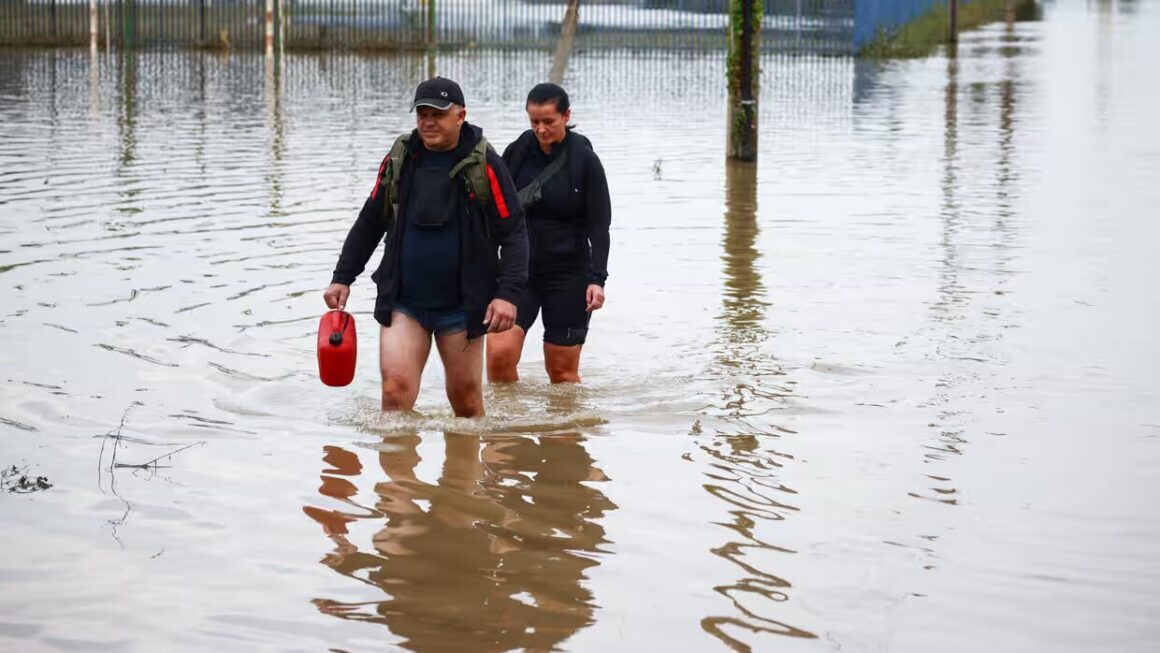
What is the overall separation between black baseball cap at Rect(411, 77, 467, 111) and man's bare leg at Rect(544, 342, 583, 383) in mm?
2122

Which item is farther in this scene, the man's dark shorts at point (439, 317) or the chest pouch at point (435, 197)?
the man's dark shorts at point (439, 317)

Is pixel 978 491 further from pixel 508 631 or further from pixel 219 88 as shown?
pixel 219 88

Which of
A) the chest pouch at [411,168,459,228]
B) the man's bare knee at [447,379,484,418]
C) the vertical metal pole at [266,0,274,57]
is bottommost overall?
the man's bare knee at [447,379,484,418]

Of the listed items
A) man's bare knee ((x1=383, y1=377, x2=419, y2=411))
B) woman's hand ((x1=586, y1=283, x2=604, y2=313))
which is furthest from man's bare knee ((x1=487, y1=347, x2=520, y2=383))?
man's bare knee ((x1=383, y1=377, x2=419, y2=411))

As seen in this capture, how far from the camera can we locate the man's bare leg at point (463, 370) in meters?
7.56

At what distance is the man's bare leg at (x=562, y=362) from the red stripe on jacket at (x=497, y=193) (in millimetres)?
1704

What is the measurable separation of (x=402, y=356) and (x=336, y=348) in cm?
29

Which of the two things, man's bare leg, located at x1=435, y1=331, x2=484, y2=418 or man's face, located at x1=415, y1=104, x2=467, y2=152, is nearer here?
man's face, located at x1=415, y1=104, x2=467, y2=152

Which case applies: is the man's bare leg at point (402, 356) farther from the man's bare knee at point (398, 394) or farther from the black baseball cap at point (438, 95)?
the black baseball cap at point (438, 95)

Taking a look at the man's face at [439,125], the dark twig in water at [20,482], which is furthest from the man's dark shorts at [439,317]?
the dark twig in water at [20,482]

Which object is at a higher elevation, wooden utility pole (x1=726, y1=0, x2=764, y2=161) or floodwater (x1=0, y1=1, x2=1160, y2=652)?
wooden utility pole (x1=726, y1=0, x2=764, y2=161)

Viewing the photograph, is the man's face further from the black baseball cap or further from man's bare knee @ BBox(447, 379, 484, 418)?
man's bare knee @ BBox(447, 379, 484, 418)

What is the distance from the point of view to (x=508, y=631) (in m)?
5.39

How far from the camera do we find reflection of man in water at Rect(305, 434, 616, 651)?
5.48m
